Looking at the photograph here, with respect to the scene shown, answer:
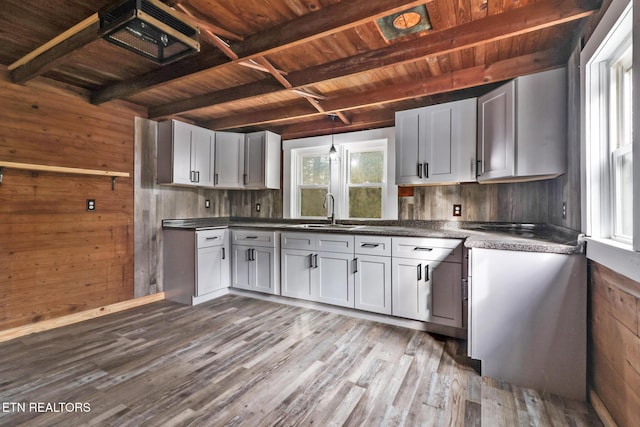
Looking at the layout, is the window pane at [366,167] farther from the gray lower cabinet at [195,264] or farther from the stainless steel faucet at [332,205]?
the gray lower cabinet at [195,264]

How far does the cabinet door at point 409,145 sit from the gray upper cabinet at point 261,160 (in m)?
1.80

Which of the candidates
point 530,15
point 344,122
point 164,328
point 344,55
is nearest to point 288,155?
point 344,122

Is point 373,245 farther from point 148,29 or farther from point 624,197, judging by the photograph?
point 148,29

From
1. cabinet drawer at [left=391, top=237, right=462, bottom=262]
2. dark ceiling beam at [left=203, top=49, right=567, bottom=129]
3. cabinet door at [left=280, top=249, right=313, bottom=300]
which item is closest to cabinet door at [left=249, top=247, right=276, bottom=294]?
cabinet door at [left=280, top=249, right=313, bottom=300]

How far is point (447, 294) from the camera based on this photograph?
263 centimetres

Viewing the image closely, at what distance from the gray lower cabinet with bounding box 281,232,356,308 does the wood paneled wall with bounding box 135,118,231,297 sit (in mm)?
1628

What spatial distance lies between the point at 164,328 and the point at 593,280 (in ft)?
11.0

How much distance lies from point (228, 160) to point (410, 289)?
2.90 m

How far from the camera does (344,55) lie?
2.44 metres

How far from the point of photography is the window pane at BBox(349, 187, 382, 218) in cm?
373

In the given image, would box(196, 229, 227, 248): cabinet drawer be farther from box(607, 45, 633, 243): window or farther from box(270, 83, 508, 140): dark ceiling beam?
box(607, 45, 633, 243): window

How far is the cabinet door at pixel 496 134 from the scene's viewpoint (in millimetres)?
2340

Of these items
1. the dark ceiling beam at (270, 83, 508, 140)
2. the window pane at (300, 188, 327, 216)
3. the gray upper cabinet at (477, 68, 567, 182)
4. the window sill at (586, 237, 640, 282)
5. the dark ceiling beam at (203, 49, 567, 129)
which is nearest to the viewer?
the window sill at (586, 237, 640, 282)

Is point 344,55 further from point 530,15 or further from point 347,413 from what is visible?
point 347,413
